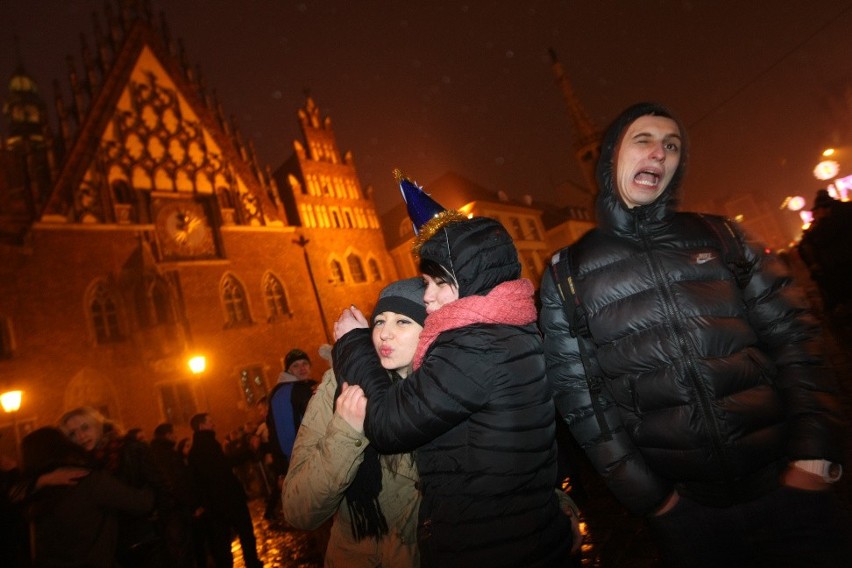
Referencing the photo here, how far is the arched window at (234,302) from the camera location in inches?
648

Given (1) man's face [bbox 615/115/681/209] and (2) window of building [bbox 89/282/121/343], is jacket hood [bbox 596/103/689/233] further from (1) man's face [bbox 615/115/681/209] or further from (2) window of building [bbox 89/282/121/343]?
(2) window of building [bbox 89/282/121/343]

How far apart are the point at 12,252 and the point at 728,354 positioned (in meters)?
17.9

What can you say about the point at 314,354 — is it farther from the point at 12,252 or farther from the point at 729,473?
the point at 729,473

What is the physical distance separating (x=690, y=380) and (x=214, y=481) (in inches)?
207

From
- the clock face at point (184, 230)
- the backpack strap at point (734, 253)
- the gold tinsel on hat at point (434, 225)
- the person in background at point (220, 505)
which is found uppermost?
the clock face at point (184, 230)

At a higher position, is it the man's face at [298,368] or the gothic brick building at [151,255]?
the gothic brick building at [151,255]

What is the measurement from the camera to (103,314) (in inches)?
555

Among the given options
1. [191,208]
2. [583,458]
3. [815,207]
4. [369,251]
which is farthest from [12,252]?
[815,207]

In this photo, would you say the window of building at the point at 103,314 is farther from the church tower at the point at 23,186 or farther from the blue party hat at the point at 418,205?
the blue party hat at the point at 418,205

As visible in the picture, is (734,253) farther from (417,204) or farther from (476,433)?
(417,204)

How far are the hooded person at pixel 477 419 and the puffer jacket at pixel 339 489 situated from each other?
163 mm

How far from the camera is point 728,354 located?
172 centimetres

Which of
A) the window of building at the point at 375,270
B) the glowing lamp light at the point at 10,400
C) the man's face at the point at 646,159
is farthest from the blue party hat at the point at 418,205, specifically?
the window of building at the point at 375,270

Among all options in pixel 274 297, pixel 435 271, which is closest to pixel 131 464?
pixel 435 271
